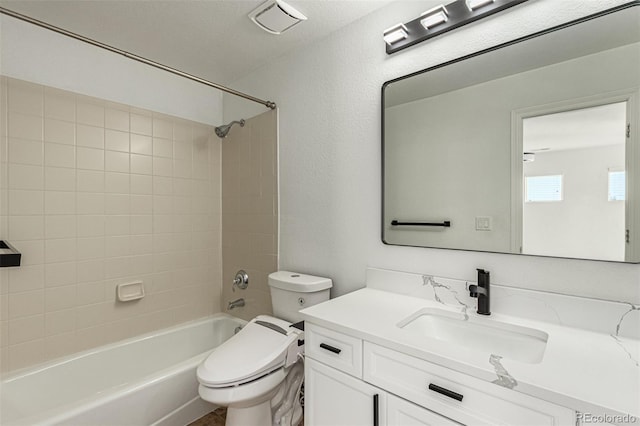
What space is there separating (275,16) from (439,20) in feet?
2.67

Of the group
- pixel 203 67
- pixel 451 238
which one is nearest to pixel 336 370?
pixel 451 238

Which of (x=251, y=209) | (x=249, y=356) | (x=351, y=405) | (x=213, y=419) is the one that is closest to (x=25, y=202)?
(x=251, y=209)

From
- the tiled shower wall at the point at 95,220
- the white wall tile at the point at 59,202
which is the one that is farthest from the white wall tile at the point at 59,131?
the white wall tile at the point at 59,202

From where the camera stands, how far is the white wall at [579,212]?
100cm

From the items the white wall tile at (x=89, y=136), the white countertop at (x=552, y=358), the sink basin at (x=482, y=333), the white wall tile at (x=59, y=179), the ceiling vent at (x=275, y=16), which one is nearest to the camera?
the white countertop at (x=552, y=358)

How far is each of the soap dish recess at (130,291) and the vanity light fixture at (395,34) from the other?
2117mm

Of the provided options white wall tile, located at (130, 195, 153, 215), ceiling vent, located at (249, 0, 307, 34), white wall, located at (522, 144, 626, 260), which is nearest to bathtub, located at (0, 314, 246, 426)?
white wall tile, located at (130, 195, 153, 215)

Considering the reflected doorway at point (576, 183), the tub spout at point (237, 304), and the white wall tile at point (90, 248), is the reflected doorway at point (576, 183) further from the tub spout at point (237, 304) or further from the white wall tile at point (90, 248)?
the white wall tile at point (90, 248)

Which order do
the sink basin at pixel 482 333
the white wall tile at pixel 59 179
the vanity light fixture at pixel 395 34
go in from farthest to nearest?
1. the white wall tile at pixel 59 179
2. the vanity light fixture at pixel 395 34
3. the sink basin at pixel 482 333

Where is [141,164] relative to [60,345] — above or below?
above

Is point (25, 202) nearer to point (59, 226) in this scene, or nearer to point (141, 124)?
point (59, 226)

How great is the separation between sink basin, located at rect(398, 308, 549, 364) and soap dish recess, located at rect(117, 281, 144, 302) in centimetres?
178

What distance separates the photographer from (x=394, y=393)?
972 millimetres

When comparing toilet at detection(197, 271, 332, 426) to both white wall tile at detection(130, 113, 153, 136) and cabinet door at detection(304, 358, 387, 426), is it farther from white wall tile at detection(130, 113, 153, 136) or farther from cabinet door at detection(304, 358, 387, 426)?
white wall tile at detection(130, 113, 153, 136)
